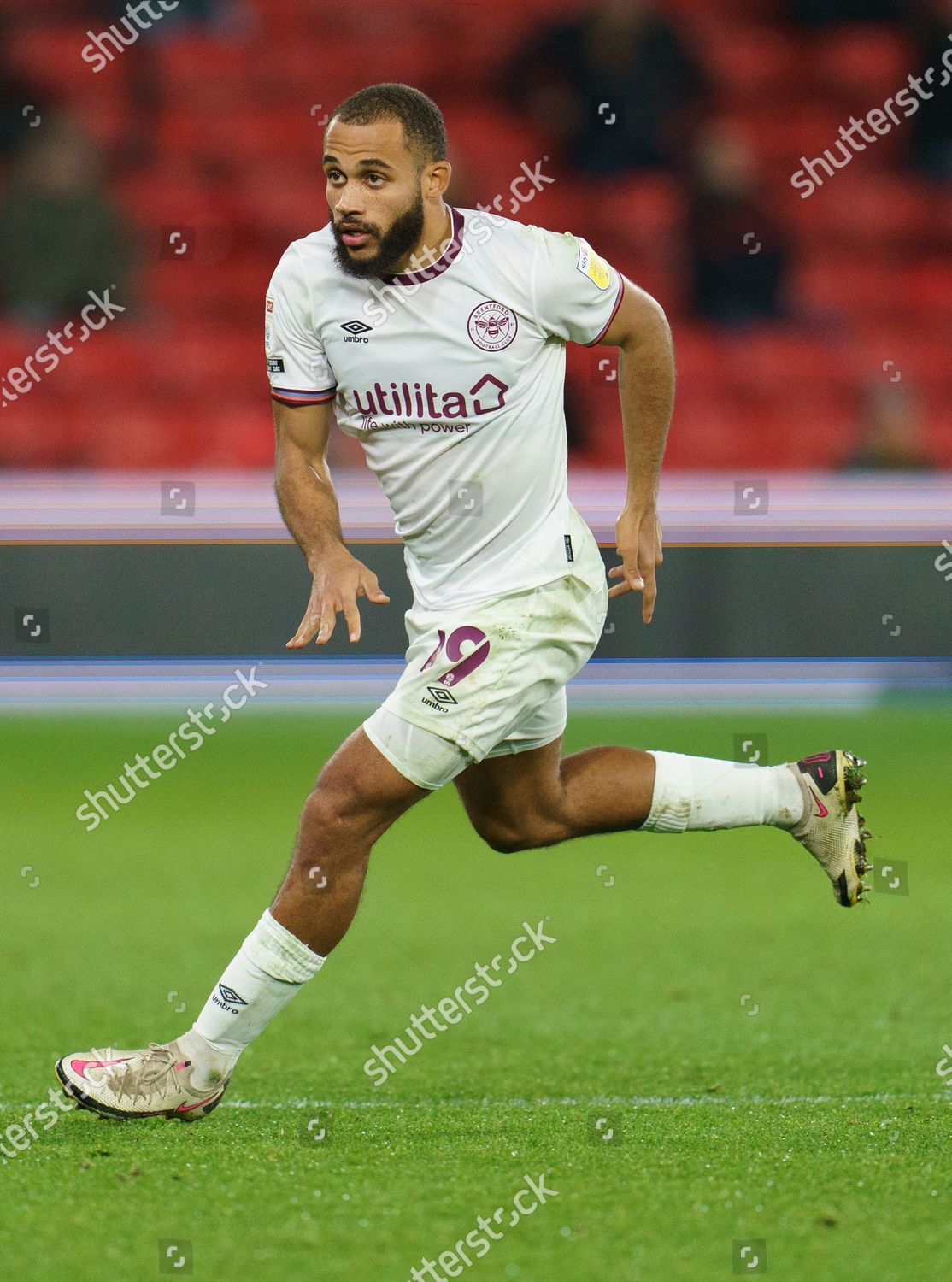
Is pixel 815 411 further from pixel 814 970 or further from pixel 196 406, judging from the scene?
pixel 814 970

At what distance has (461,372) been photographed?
3525 mm

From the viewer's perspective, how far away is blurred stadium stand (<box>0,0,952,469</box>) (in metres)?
10.4

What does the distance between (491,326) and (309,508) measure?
50cm

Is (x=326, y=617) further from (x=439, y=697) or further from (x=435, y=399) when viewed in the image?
(x=435, y=399)

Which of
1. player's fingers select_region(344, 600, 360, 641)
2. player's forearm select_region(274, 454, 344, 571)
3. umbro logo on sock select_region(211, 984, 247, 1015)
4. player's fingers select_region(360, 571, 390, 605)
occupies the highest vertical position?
player's forearm select_region(274, 454, 344, 571)

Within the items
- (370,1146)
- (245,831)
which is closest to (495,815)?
(370,1146)

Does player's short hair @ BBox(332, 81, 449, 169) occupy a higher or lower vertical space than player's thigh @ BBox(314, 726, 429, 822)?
higher

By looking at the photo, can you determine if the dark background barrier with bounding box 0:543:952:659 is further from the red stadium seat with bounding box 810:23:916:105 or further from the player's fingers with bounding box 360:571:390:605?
the red stadium seat with bounding box 810:23:916:105

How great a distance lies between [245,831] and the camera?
21.0 feet

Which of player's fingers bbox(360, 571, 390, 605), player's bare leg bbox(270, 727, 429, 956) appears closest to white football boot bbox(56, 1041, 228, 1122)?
player's bare leg bbox(270, 727, 429, 956)

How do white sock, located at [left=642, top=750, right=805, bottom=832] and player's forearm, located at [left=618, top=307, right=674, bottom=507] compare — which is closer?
player's forearm, located at [left=618, top=307, right=674, bottom=507]

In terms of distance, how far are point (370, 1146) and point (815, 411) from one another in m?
7.96

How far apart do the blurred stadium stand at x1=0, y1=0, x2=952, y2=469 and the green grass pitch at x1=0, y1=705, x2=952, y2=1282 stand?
11.4ft

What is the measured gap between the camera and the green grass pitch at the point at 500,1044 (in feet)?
9.47
